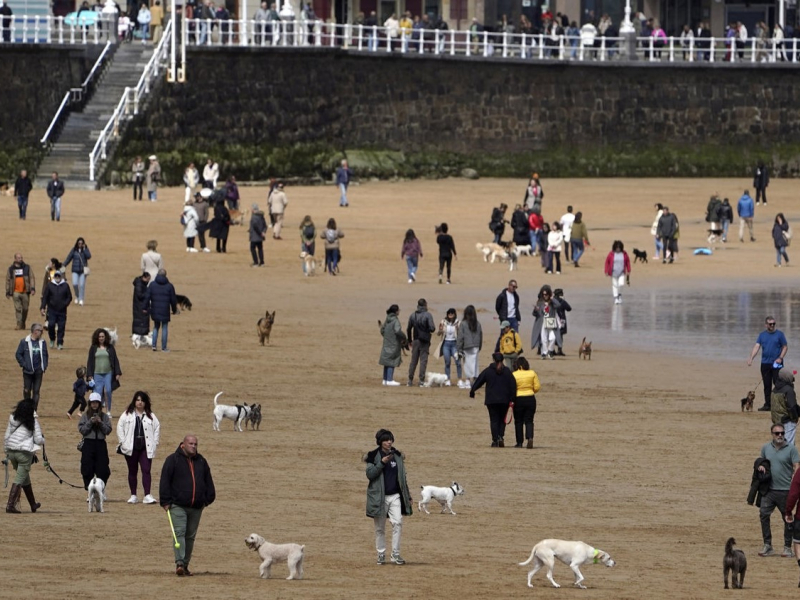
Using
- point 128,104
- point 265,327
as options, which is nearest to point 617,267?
point 265,327

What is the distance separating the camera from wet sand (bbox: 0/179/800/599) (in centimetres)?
1544

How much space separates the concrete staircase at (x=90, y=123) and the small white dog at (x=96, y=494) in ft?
99.9

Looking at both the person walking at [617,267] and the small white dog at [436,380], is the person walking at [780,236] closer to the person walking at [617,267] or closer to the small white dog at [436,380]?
the person walking at [617,267]

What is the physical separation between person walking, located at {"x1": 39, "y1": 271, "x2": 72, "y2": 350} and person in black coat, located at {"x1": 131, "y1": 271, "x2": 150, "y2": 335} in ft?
3.03

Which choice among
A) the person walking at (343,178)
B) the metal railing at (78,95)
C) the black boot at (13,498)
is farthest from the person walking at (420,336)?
the metal railing at (78,95)

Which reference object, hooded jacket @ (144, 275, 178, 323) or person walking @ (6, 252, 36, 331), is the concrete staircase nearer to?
person walking @ (6, 252, 36, 331)

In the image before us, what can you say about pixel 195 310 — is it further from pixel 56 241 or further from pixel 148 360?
pixel 56 241

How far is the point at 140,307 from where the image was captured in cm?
2747

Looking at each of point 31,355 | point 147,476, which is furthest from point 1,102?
point 147,476

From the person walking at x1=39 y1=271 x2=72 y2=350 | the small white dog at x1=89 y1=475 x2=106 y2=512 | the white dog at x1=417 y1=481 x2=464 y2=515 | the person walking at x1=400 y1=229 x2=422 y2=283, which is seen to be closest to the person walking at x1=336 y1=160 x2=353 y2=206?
the person walking at x1=400 y1=229 x2=422 y2=283

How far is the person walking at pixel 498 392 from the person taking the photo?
69.4 feet

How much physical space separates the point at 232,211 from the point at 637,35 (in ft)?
71.2

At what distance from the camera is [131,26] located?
51531 mm

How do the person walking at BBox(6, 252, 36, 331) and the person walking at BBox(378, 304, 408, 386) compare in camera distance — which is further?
the person walking at BBox(6, 252, 36, 331)
